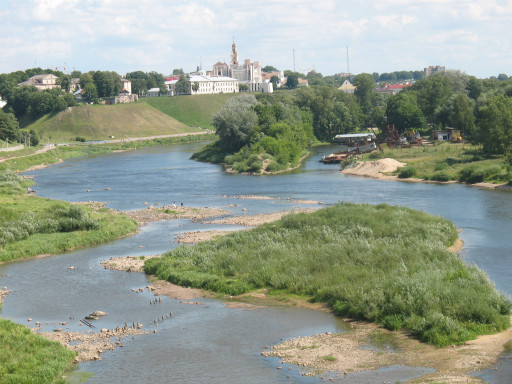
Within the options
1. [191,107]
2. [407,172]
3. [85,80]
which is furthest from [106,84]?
[407,172]

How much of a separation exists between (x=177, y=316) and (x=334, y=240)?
9964mm

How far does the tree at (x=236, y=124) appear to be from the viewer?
88375 mm

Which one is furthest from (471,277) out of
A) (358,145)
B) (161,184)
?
(358,145)

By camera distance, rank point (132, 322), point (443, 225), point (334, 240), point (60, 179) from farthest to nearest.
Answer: point (60, 179), point (443, 225), point (334, 240), point (132, 322)

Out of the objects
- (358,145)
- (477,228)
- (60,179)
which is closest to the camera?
(477,228)

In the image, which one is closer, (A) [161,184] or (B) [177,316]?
(B) [177,316]

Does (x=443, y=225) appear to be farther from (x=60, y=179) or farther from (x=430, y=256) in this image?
(x=60, y=179)

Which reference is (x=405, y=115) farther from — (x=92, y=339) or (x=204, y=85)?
(x=204, y=85)

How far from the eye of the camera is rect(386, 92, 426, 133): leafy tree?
99.0 meters

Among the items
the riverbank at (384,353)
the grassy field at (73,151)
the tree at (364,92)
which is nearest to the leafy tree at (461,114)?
the tree at (364,92)

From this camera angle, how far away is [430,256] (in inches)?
1219

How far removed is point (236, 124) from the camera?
3482 inches

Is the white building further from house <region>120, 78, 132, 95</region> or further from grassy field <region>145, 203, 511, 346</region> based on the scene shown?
grassy field <region>145, 203, 511, 346</region>

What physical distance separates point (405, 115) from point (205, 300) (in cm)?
7503
